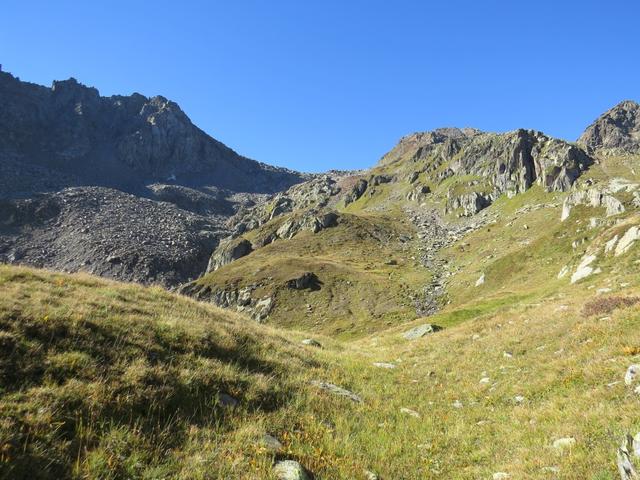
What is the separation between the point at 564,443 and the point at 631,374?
11.8 ft

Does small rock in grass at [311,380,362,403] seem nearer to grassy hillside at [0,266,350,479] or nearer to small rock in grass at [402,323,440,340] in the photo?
grassy hillside at [0,266,350,479]

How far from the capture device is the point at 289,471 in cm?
744

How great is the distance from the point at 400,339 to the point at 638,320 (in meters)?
20.1

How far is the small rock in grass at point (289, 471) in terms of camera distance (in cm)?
731

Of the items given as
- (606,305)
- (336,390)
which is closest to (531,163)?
(606,305)

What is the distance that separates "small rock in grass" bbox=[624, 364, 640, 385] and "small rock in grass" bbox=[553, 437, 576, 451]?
10.0 ft

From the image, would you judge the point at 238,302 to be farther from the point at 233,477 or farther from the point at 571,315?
the point at 233,477

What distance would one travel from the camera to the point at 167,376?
400 inches

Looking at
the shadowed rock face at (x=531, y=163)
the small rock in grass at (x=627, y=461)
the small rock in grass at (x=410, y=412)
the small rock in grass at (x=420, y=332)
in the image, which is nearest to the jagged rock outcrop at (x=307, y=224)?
the shadowed rock face at (x=531, y=163)

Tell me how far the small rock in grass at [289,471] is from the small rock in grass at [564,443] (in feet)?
16.7

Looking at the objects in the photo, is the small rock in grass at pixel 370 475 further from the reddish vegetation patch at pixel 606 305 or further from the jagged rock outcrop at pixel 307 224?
the jagged rock outcrop at pixel 307 224

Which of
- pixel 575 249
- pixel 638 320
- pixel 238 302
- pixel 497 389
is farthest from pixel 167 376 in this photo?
pixel 238 302

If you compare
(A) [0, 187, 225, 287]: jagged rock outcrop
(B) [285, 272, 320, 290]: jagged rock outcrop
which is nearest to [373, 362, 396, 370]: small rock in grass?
(B) [285, 272, 320, 290]: jagged rock outcrop

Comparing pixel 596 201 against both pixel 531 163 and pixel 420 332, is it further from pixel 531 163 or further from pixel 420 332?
pixel 531 163
